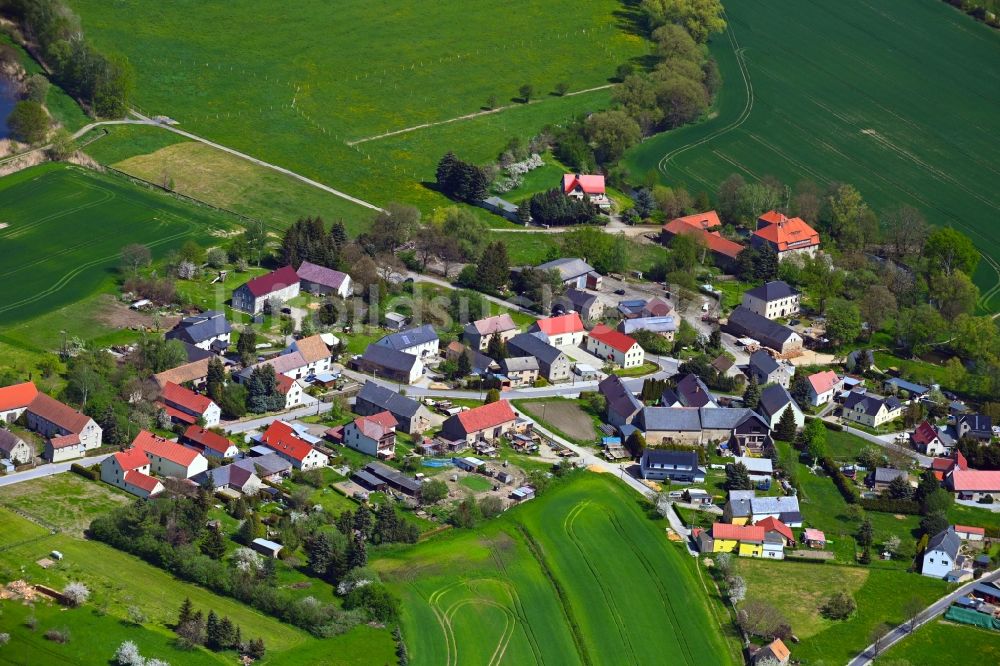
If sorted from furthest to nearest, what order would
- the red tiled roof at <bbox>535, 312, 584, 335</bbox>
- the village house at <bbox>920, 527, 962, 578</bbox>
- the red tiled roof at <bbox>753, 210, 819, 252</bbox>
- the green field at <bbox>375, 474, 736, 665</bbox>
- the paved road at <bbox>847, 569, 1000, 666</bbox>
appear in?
1. the red tiled roof at <bbox>753, 210, 819, 252</bbox>
2. the red tiled roof at <bbox>535, 312, 584, 335</bbox>
3. the village house at <bbox>920, 527, 962, 578</bbox>
4. the paved road at <bbox>847, 569, 1000, 666</bbox>
5. the green field at <bbox>375, 474, 736, 665</bbox>

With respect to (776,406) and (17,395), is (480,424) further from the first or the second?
(17,395)

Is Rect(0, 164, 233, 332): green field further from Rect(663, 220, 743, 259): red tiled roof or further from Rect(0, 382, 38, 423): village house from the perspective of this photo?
Rect(663, 220, 743, 259): red tiled roof

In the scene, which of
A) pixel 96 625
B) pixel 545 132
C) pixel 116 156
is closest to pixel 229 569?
pixel 96 625

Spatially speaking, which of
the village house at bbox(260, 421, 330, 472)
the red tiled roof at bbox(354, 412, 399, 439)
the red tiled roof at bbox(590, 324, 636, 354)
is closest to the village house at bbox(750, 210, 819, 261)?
the red tiled roof at bbox(590, 324, 636, 354)

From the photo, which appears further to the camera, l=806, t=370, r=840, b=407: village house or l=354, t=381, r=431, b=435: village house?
l=806, t=370, r=840, b=407: village house

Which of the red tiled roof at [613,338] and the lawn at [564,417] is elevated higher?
the red tiled roof at [613,338]

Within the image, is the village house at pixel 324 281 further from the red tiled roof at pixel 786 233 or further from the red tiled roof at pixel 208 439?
the red tiled roof at pixel 786 233

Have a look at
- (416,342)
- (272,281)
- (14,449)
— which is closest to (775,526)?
(416,342)

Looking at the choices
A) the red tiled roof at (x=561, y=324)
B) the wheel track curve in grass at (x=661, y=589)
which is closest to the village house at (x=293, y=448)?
the wheel track curve in grass at (x=661, y=589)
